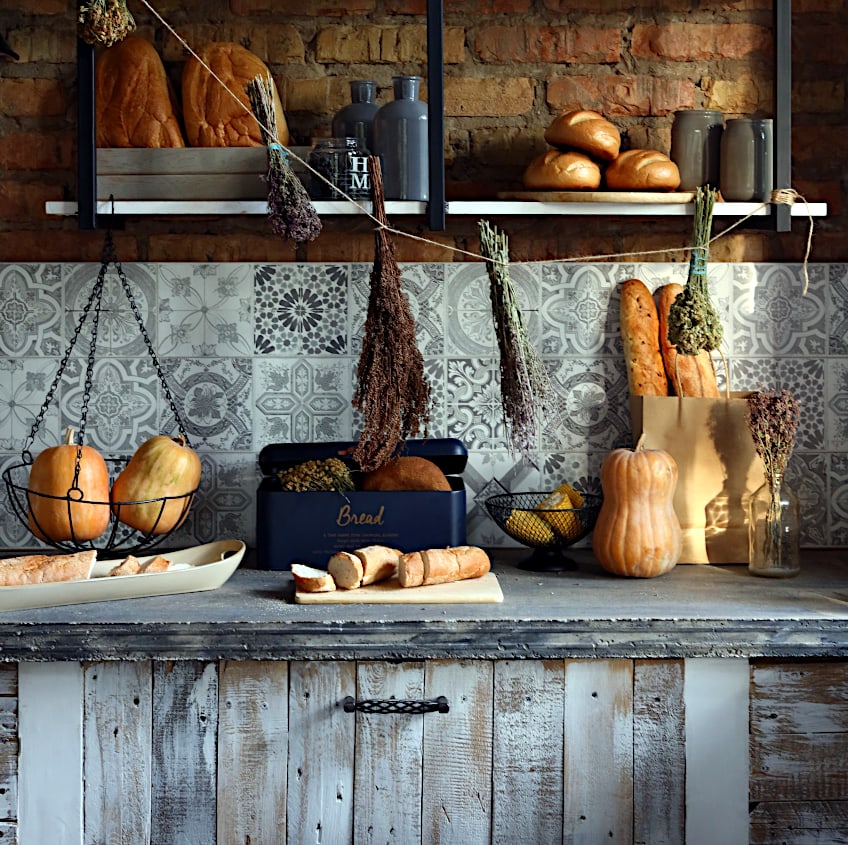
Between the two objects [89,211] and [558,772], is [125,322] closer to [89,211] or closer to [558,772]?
[89,211]

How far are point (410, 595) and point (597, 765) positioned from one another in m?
0.42

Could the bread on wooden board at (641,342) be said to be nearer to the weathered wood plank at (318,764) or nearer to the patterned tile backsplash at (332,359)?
the patterned tile backsplash at (332,359)

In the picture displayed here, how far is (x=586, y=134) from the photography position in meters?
2.11

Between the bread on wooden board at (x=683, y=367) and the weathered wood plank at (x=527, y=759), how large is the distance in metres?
0.81

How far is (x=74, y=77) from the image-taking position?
232 centimetres

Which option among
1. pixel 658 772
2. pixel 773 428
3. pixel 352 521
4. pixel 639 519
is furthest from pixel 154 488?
pixel 773 428

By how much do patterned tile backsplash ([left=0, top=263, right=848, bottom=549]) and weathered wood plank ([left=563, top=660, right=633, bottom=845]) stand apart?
70cm

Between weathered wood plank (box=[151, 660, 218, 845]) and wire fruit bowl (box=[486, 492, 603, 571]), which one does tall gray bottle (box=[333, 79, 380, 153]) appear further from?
weathered wood plank (box=[151, 660, 218, 845])

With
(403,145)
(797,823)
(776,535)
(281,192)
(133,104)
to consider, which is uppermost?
(133,104)

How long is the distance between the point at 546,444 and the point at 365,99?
2.81 feet

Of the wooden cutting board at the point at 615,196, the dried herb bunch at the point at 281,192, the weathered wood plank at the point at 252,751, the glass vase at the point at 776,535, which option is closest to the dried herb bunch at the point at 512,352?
the wooden cutting board at the point at 615,196

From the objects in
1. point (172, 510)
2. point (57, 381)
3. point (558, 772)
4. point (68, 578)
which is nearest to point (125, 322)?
point (57, 381)

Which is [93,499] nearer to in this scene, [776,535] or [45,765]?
[45,765]

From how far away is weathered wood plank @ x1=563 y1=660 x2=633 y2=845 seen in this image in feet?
5.57
